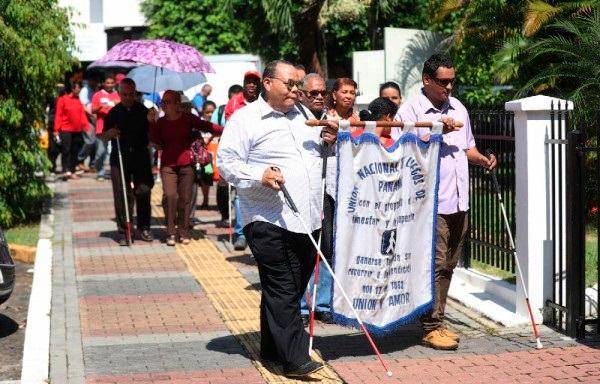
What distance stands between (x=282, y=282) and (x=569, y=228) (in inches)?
87.1

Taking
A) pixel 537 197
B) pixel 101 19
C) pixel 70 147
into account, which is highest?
pixel 101 19

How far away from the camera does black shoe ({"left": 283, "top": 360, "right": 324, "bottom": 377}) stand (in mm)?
7156

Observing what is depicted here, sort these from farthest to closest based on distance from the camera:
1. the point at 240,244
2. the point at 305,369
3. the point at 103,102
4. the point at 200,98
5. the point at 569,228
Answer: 1. the point at 200,98
2. the point at 103,102
3. the point at 240,244
4. the point at 569,228
5. the point at 305,369

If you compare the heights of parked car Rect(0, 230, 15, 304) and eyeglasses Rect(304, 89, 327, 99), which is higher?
eyeglasses Rect(304, 89, 327, 99)

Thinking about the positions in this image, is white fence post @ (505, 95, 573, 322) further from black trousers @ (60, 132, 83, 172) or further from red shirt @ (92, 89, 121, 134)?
black trousers @ (60, 132, 83, 172)

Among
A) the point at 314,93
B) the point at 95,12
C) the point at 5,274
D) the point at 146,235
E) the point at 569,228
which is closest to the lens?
the point at 569,228

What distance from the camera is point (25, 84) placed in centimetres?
1476

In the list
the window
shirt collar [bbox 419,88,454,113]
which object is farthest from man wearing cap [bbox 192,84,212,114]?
the window

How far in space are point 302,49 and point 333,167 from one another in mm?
15260

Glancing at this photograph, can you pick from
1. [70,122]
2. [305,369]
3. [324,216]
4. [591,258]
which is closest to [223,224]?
[591,258]

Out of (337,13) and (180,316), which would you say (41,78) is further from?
(337,13)

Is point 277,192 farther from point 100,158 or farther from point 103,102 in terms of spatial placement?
point 100,158

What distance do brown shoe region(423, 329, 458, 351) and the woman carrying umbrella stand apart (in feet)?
18.7

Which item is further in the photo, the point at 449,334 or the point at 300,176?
the point at 449,334
